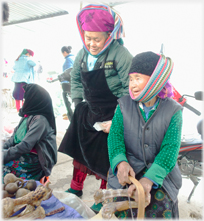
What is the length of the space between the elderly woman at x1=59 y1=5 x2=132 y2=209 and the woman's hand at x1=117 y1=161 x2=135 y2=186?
0.49 metres

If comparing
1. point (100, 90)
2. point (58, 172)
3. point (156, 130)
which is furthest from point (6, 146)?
point (156, 130)

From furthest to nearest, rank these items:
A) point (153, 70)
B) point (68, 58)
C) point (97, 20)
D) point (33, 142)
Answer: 1. point (68, 58)
2. point (33, 142)
3. point (97, 20)
4. point (153, 70)

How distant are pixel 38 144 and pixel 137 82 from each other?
1317mm

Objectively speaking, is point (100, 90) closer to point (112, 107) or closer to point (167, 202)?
point (112, 107)

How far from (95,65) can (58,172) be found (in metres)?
1.71

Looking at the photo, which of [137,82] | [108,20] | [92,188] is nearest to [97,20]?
[108,20]

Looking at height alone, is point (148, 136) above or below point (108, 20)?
below

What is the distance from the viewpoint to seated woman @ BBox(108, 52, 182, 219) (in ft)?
3.29

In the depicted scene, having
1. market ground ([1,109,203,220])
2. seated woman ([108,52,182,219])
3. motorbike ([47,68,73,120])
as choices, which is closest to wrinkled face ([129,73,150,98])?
seated woman ([108,52,182,219])

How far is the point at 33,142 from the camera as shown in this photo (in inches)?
73.2

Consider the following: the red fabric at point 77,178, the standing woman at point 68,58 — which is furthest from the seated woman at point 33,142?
the standing woman at point 68,58

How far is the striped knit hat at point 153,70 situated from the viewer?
1.08 m

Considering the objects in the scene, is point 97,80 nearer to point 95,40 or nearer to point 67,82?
point 95,40

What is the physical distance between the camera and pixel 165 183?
1.03m
